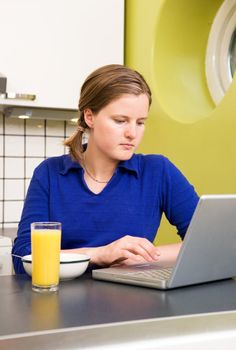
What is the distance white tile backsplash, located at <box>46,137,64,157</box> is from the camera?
3.14m

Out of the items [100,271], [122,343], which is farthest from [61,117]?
[122,343]

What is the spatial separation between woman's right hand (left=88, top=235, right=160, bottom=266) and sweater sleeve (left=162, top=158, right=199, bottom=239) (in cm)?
30

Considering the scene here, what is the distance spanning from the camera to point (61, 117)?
2.95 m

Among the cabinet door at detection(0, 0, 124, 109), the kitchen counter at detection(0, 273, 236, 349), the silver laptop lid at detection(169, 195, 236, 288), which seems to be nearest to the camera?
the kitchen counter at detection(0, 273, 236, 349)

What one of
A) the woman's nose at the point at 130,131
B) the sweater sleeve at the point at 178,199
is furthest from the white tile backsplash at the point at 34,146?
the woman's nose at the point at 130,131

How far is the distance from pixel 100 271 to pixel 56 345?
44cm

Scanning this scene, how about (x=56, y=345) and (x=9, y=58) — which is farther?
(x=9, y=58)

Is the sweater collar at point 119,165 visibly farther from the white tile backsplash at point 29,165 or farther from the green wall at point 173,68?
the white tile backsplash at point 29,165

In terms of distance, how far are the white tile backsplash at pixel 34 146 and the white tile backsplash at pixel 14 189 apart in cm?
16

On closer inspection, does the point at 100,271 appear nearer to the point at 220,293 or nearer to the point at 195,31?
the point at 220,293

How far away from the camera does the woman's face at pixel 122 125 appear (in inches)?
58.5

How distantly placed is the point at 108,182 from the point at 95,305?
0.70 meters

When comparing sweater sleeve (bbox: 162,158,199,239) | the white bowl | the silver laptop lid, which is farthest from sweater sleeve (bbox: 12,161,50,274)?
the silver laptop lid

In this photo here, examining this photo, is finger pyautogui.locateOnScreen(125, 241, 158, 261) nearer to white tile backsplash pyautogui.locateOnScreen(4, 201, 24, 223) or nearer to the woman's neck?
the woman's neck
